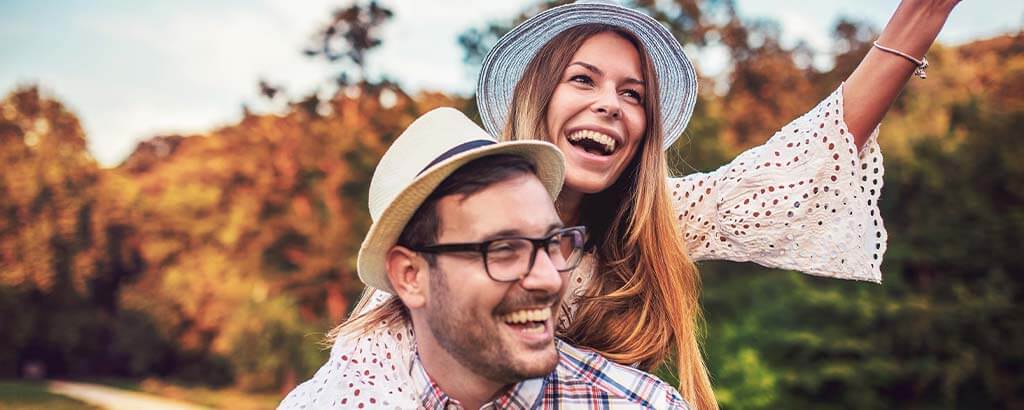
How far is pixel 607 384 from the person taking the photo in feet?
6.32

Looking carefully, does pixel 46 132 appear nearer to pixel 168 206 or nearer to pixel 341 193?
pixel 168 206

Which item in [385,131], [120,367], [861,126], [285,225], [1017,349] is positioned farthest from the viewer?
[120,367]

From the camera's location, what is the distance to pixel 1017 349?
13.2 meters

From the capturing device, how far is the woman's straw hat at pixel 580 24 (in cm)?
254

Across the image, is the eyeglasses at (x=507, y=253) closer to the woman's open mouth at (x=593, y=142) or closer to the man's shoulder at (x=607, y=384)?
the man's shoulder at (x=607, y=384)

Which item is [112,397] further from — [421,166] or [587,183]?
[421,166]

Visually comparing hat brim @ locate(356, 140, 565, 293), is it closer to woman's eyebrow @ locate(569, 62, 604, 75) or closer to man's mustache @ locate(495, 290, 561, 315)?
man's mustache @ locate(495, 290, 561, 315)

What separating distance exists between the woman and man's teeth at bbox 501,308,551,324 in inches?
16.6

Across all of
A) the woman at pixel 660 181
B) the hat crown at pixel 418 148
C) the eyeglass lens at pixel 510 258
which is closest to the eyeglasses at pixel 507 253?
the eyeglass lens at pixel 510 258

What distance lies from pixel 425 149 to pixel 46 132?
2877 cm

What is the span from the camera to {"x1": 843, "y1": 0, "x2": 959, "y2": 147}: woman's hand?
206cm

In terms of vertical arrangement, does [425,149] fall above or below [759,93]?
below

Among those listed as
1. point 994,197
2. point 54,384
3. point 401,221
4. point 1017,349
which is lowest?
point 54,384

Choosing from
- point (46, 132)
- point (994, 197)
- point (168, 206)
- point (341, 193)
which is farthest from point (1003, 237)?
point (46, 132)
